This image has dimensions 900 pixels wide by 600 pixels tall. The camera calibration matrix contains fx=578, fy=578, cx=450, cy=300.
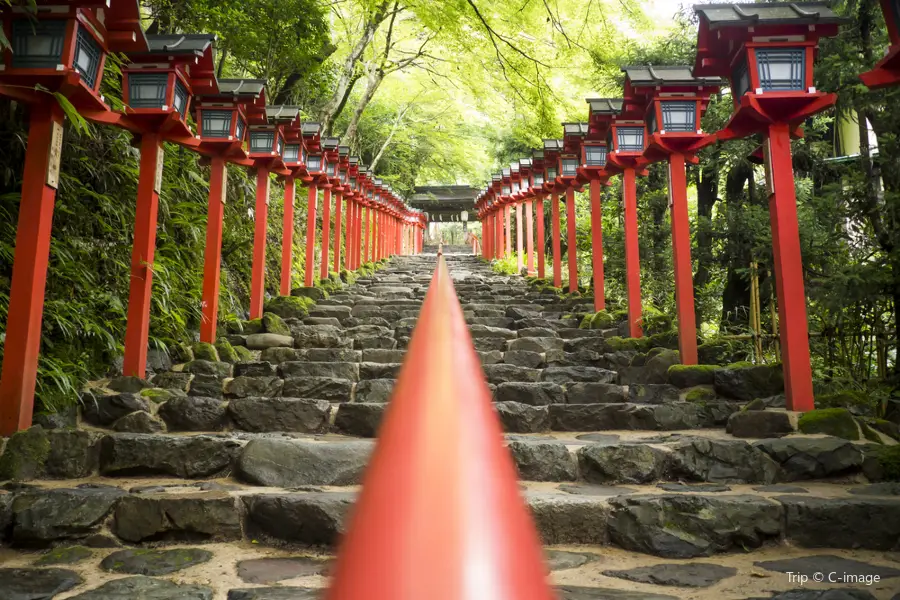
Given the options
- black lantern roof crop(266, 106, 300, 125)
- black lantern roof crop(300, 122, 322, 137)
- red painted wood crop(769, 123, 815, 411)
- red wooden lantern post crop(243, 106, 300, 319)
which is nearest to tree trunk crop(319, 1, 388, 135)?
black lantern roof crop(300, 122, 322, 137)

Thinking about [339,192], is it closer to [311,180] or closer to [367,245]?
[311,180]

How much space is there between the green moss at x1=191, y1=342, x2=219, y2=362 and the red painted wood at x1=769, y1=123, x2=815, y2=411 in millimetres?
4736

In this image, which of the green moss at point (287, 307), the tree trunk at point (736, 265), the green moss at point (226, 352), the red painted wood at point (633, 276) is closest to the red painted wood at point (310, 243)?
the green moss at point (287, 307)

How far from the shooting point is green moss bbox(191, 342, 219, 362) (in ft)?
17.6

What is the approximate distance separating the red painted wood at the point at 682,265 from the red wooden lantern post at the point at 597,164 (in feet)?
6.43

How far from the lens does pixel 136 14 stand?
3822 millimetres

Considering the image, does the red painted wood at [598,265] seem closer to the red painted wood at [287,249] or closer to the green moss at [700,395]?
the green moss at [700,395]

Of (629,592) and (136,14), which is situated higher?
(136,14)

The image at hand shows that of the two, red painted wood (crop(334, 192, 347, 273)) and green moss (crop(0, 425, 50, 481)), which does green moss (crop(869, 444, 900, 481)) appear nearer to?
green moss (crop(0, 425, 50, 481))

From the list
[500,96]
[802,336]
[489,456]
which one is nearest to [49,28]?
[489,456]

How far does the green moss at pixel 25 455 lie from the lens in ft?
10.3

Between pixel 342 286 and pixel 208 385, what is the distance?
22.1ft

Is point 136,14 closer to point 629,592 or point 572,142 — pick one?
point 629,592

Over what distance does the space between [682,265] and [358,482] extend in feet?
11.7
